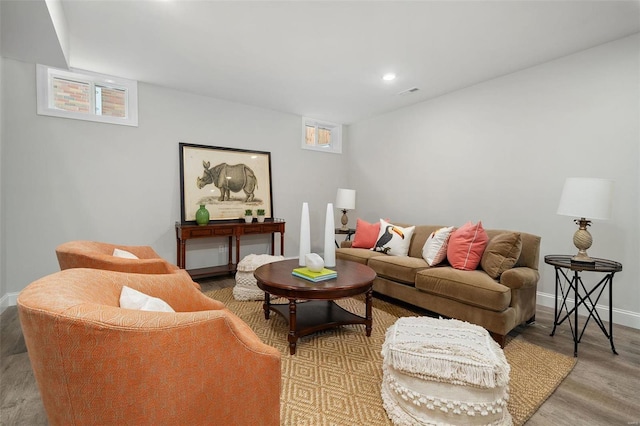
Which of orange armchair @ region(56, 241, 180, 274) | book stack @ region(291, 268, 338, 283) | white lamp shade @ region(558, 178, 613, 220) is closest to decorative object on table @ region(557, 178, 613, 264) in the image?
white lamp shade @ region(558, 178, 613, 220)

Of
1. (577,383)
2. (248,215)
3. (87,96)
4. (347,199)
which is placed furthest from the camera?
(347,199)

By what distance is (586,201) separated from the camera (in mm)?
2451

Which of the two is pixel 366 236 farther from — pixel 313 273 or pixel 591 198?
pixel 591 198

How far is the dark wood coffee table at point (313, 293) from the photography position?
2244 millimetres

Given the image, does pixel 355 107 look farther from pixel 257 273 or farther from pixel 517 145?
pixel 257 273

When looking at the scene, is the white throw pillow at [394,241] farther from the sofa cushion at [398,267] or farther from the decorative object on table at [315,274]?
the decorative object on table at [315,274]

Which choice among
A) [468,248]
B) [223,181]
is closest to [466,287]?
[468,248]

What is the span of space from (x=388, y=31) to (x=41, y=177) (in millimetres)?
3900

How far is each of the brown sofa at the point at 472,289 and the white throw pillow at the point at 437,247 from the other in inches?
2.8

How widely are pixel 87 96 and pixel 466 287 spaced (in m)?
4.61

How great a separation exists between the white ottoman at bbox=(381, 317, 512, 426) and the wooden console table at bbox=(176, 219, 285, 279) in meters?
3.06

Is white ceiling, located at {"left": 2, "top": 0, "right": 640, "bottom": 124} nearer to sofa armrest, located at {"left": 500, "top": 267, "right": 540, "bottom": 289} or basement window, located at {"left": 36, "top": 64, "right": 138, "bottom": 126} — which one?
basement window, located at {"left": 36, "top": 64, "right": 138, "bottom": 126}

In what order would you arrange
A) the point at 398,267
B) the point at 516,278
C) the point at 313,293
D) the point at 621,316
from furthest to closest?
the point at 398,267
the point at 621,316
the point at 516,278
the point at 313,293

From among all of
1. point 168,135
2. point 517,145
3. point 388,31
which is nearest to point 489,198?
point 517,145
